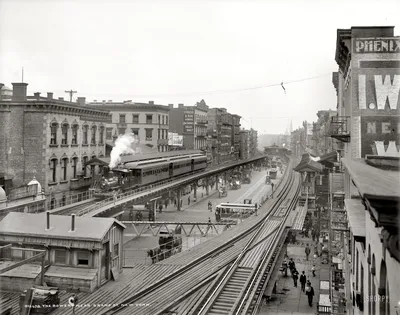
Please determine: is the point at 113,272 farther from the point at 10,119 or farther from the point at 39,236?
the point at 10,119

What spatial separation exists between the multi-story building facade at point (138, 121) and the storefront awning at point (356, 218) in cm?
5426

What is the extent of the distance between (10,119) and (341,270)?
84.9ft

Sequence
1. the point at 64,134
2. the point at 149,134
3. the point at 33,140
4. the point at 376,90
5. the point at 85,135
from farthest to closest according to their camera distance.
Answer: the point at 149,134, the point at 85,135, the point at 64,134, the point at 33,140, the point at 376,90

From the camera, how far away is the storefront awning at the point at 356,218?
991cm

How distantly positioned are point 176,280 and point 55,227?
5.55m

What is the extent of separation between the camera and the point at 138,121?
6725 cm

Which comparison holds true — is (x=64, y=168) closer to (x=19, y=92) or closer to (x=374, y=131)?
(x=19, y=92)

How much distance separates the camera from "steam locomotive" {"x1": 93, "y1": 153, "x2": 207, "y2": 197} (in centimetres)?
3341

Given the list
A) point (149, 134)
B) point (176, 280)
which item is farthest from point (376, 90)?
point (149, 134)

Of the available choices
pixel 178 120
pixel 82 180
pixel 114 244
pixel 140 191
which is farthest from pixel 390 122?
pixel 178 120

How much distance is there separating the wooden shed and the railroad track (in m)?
2.00

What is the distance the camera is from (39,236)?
59.0ft

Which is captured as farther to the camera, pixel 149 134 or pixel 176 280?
pixel 149 134

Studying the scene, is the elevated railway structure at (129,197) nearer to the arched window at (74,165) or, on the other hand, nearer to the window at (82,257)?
the arched window at (74,165)
